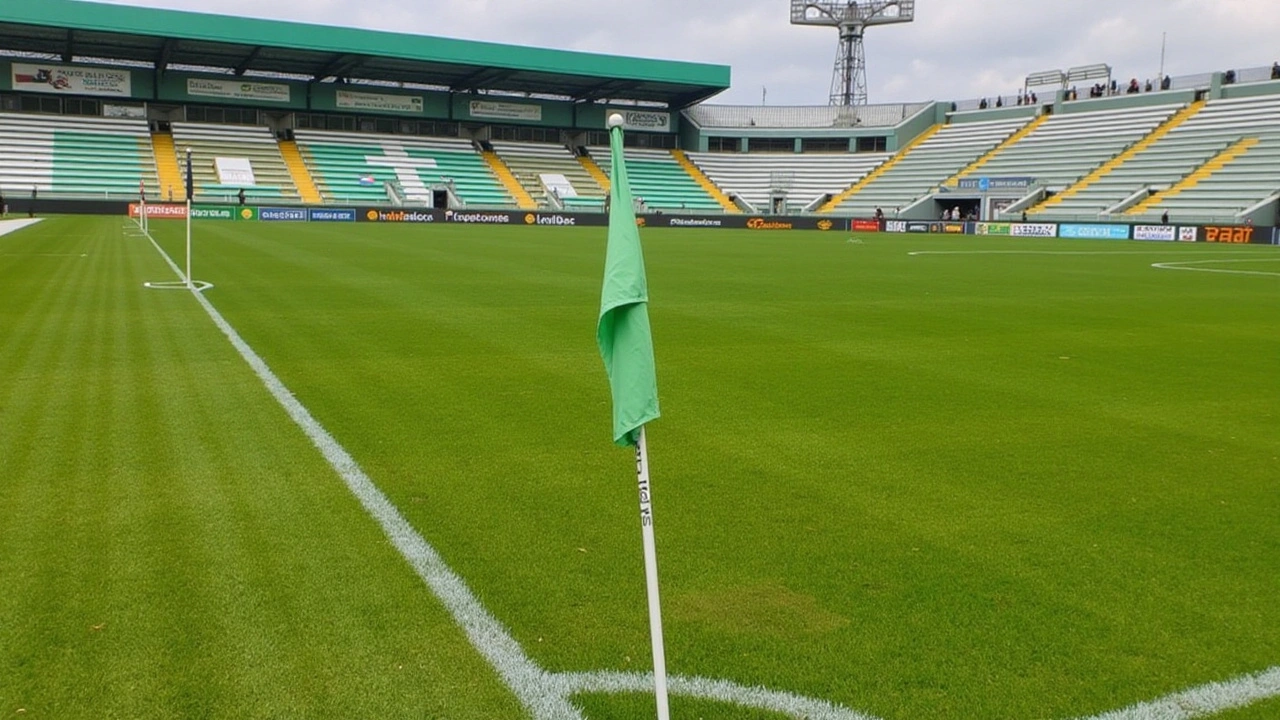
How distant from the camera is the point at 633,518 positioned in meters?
5.29

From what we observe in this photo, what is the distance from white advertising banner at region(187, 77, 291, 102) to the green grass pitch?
58.3 meters

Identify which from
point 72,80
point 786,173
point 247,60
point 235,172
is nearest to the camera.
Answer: point 235,172

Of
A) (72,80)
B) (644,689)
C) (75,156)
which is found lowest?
(644,689)

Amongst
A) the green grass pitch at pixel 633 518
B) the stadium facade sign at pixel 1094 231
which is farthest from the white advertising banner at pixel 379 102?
the green grass pitch at pixel 633 518

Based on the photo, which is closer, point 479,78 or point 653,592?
point 653,592

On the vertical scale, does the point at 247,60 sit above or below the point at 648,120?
above

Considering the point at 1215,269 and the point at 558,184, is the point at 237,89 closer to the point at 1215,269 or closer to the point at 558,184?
the point at 558,184

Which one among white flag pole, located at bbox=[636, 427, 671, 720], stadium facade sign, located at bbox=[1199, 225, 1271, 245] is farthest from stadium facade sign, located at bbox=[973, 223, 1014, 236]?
white flag pole, located at bbox=[636, 427, 671, 720]

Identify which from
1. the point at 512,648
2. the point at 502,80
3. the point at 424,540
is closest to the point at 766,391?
the point at 424,540

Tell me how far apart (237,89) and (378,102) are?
9.27 m

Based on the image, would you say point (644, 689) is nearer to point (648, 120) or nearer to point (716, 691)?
point (716, 691)

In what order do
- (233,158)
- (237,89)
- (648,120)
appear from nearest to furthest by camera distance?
1. (233,158)
2. (237,89)
3. (648,120)

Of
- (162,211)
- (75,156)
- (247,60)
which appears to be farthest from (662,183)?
(75,156)

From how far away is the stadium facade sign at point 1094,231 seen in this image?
47688mm
